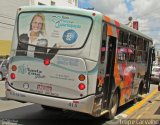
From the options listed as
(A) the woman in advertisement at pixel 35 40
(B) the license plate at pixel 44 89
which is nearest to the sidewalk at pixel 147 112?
(B) the license plate at pixel 44 89

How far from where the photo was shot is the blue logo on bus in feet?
31.3

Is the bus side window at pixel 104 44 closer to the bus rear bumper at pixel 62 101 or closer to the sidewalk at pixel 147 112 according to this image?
the bus rear bumper at pixel 62 101

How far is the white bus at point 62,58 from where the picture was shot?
30.8ft

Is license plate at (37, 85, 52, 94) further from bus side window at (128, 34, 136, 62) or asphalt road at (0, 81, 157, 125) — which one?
bus side window at (128, 34, 136, 62)

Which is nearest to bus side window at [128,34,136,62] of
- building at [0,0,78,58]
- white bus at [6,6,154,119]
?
white bus at [6,6,154,119]

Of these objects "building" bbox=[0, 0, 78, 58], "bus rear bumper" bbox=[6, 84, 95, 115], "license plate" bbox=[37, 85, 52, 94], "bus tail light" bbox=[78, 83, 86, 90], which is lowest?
"bus rear bumper" bbox=[6, 84, 95, 115]

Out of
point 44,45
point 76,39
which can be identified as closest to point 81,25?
point 76,39

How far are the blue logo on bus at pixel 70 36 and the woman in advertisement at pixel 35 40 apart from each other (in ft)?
1.73

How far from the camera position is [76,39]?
376 inches

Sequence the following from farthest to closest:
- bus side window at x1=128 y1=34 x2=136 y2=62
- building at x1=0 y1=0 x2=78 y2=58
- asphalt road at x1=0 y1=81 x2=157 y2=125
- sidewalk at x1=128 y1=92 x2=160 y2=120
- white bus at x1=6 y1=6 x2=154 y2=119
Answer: building at x1=0 y1=0 x2=78 y2=58, bus side window at x1=128 y1=34 x2=136 y2=62, sidewalk at x1=128 y1=92 x2=160 y2=120, asphalt road at x1=0 y1=81 x2=157 y2=125, white bus at x1=6 y1=6 x2=154 y2=119

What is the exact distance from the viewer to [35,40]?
32.7ft

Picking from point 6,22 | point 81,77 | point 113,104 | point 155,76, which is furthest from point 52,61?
point 6,22

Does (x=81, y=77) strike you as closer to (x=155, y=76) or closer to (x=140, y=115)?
(x=140, y=115)

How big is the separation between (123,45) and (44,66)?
318 centimetres
